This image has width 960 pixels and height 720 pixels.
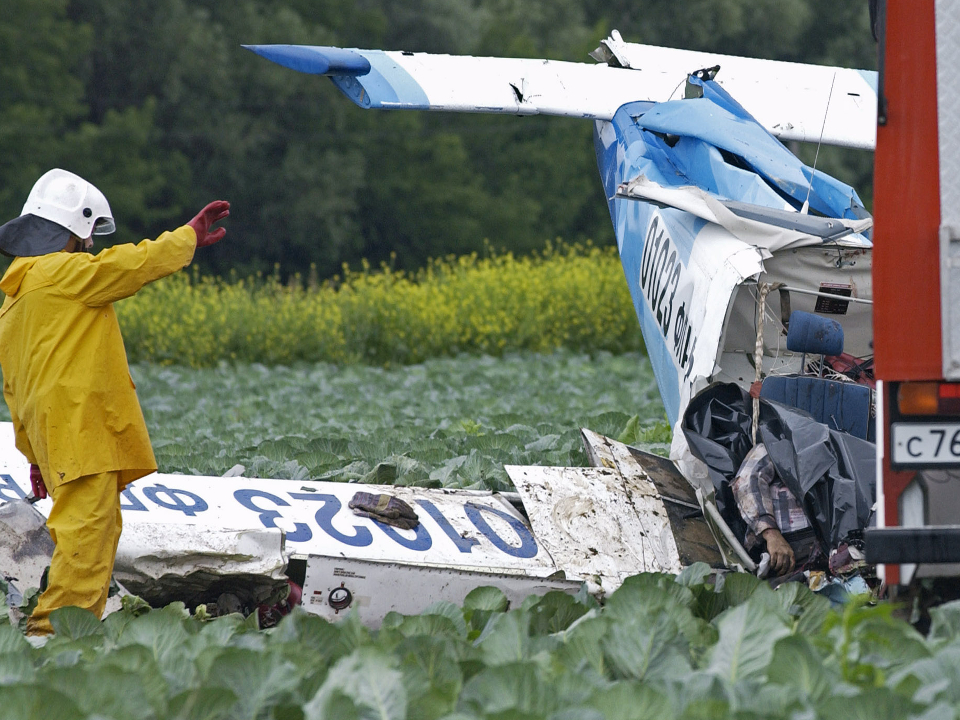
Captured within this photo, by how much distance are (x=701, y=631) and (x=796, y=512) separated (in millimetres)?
1610

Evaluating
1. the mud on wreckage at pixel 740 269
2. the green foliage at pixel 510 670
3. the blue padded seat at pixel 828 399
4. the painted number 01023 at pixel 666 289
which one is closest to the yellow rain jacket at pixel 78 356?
the green foliage at pixel 510 670

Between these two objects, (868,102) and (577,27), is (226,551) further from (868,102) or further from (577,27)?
(577,27)

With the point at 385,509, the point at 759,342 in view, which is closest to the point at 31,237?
the point at 385,509

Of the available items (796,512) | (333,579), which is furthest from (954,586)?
(333,579)

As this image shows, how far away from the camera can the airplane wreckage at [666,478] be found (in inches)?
185

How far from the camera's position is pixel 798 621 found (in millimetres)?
3650

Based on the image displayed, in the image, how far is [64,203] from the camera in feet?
15.2

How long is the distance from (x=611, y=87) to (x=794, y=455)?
424cm

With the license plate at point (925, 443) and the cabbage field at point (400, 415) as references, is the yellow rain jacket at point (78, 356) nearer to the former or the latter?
the cabbage field at point (400, 415)

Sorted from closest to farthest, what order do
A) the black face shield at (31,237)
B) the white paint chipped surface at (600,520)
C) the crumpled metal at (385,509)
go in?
1. the black face shield at (31,237)
2. the white paint chipped surface at (600,520)
3. the crumpled metal at (385,509)

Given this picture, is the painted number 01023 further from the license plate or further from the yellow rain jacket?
the yellow rain jacket

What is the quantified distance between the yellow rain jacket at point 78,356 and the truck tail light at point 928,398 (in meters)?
2.59

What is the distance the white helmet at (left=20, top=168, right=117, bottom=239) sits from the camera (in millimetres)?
4602

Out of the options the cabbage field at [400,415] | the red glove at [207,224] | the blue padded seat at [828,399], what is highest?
the red glove at [207,224]
